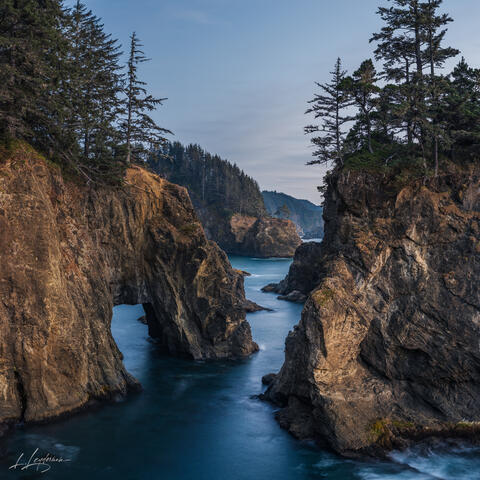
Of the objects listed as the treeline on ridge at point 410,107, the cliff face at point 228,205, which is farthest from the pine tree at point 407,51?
the cliff face at point 228,205

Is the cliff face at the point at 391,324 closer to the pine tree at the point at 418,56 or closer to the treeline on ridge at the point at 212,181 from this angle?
the pine tree at the point at 418,56

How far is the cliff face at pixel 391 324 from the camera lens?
22.2 m

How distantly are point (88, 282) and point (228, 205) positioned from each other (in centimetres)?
11895

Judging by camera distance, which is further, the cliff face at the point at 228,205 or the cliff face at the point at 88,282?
the cliff face at the point at 228,205

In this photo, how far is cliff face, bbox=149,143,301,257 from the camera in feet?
440

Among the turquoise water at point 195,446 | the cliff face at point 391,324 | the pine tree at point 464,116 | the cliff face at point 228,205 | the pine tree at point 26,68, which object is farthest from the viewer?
the cliff face at point 228,205

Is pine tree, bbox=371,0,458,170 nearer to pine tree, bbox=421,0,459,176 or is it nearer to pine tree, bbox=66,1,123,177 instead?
pine tree, bbox=421,0,459,176

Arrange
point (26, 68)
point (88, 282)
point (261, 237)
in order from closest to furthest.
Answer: point (26, 68) → point (88, 282) → point (261, 237)

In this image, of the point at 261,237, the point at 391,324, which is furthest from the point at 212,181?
the point at 391,324

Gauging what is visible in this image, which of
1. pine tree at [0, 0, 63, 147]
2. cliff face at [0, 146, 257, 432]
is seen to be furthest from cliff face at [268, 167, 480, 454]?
pine tree at [0, 0, 63, 147]

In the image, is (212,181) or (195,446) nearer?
(195,446)

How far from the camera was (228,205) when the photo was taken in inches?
5709

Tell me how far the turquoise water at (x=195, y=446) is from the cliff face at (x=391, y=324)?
129cm

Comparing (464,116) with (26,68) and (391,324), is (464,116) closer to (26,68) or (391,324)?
(391,324)
